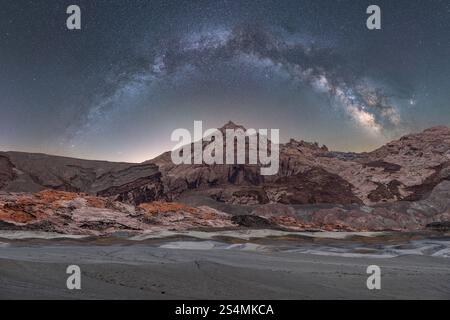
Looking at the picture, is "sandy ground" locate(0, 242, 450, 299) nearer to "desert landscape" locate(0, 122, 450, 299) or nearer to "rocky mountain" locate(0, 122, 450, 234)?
"desert landscape" locate(0, 122, 450, 299)

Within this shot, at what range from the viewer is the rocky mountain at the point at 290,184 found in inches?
2970

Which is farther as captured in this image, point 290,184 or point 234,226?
point 290,184

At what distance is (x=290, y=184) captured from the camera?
102 meters

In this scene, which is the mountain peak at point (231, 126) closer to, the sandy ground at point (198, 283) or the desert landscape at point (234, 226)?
the desert landscape at point (234, 226)

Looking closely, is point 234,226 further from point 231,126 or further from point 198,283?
point 231,126

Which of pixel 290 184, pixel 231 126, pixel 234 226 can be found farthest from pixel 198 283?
pixel 231 126

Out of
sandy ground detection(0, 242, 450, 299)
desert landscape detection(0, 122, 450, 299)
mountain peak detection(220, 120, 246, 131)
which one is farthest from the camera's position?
mountain peak detection(220, 120, 246, 131)

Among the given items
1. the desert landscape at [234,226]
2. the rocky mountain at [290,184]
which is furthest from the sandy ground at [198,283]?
the rocky mountain at [290,184]

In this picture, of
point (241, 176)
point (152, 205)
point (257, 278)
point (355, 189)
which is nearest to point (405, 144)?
point (355, 189)

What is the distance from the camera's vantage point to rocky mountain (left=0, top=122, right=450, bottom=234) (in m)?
75.4

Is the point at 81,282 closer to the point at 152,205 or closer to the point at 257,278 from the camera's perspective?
the point at 257,278

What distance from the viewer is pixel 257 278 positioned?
13.2 m

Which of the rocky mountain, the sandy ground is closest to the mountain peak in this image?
the rocky mountain
